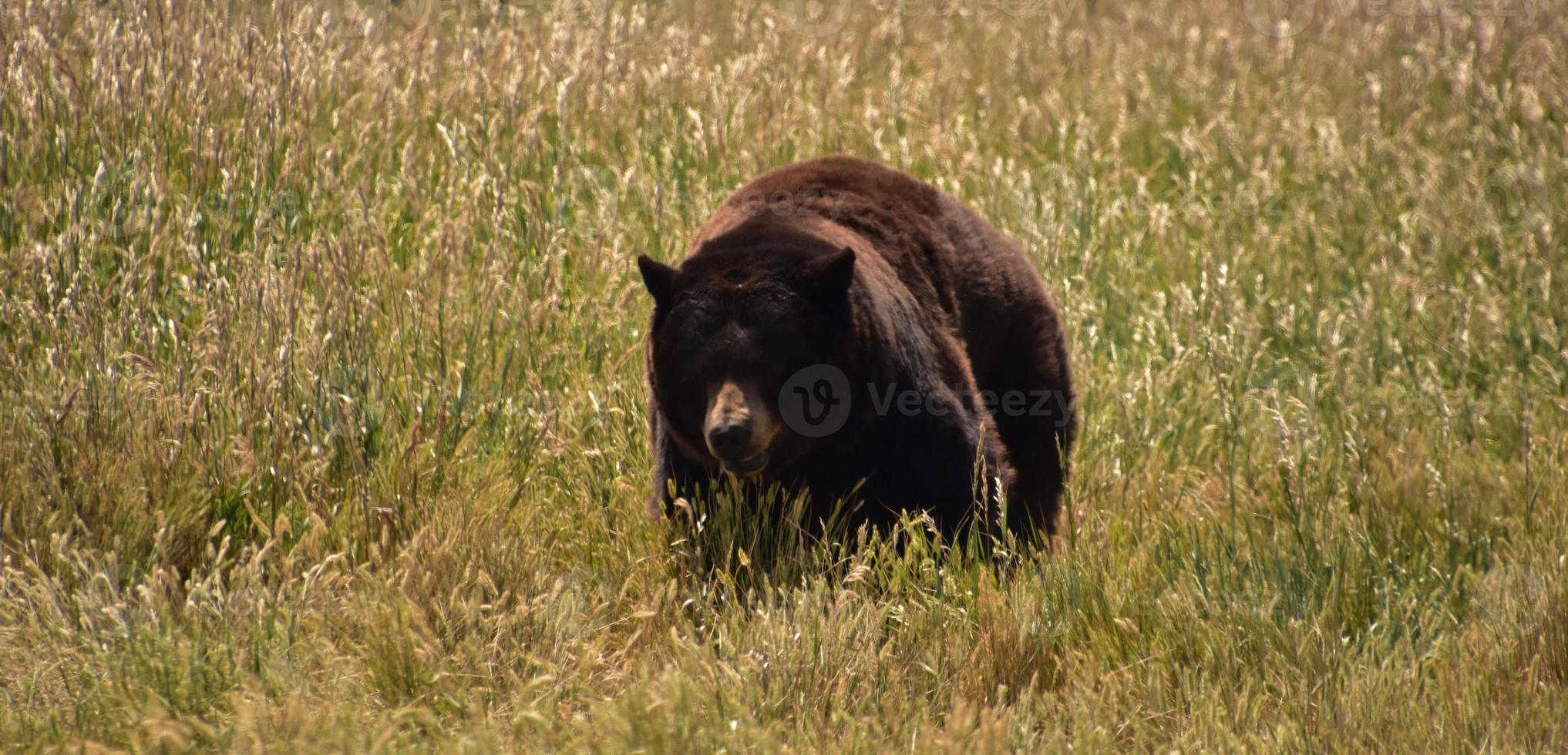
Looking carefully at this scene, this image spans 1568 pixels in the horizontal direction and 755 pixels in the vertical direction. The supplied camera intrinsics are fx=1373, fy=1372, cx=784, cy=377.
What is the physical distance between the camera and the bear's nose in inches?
135

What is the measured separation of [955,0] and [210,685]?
292 inches

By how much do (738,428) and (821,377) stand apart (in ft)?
1.23

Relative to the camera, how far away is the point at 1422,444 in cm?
459

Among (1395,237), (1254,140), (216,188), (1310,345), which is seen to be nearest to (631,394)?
(216,188)

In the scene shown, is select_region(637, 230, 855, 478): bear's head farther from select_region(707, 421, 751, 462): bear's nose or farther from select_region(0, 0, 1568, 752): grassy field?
select_region(0, 0, 1568, 752): grassy field

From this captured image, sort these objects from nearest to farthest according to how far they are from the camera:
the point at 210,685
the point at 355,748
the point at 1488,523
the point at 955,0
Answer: the point at 355,748, the point at 210,685, the point at 1488,523, the point at 955,0

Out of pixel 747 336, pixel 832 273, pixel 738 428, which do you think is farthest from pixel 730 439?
pixel 832 273

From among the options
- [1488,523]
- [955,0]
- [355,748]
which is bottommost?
[1488,523]

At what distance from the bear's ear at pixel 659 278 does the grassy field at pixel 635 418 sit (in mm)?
662

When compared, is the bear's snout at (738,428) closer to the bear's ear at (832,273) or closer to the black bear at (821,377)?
the black bear at (821,377)

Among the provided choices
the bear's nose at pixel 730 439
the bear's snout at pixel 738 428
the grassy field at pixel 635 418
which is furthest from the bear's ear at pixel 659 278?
the grassy field at pixel 635 418

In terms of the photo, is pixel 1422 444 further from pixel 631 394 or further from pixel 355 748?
pixel 355 748

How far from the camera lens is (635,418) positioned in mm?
4512

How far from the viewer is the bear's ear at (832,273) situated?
11.8 feet
